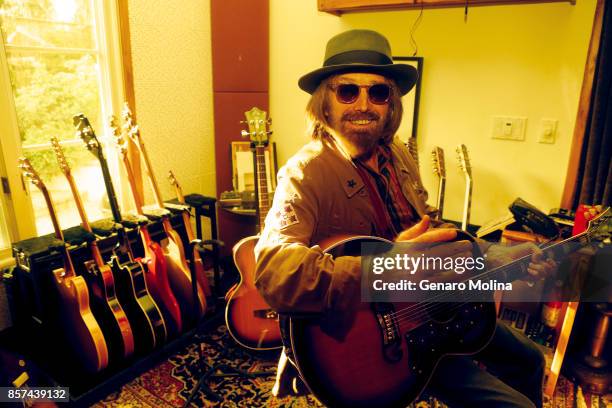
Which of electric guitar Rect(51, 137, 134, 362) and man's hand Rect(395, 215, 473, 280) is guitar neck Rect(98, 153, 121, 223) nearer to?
electric guitar Rect(51, 137, 134, 362)

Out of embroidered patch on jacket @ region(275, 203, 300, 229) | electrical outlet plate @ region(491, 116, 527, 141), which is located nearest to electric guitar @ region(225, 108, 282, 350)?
embroidered patch on jacket @ region(275, 203, 300, 229)

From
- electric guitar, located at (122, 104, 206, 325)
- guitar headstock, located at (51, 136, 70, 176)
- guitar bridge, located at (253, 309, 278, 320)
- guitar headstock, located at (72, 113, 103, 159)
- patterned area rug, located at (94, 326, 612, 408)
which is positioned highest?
guitar headstock, located at (72, 113, 103, 159)

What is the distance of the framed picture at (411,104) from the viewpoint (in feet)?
8.57

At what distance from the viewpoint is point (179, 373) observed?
2.13 meters

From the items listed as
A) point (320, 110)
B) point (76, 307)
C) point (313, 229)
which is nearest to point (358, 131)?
point (320, 110)

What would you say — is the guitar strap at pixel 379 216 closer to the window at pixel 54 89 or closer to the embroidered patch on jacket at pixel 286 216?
the embroidered patch on jacket at pixel 286 216

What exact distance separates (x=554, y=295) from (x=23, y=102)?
A: 9.26ft

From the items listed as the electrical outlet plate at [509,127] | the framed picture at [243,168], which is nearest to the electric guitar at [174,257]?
the framed picture at [243,168]

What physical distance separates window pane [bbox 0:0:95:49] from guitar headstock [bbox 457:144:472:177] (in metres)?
2.19

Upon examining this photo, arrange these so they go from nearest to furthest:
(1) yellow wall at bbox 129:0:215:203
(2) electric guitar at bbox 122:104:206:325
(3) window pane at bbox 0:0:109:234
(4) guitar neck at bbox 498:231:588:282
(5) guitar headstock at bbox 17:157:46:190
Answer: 1. (4) guitar neck at bbox 498:231:588:282
2. (5) guitar headstock at bbox 17:157:46:190
3. (3) window pane at bbox 0:0:109:234
4. (2) electric guitar at bbox 122:104:206:325
5. (1) yellow wall at bbox 129:0:215:203

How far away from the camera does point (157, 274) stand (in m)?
2.18

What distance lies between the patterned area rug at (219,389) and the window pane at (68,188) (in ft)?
3.14

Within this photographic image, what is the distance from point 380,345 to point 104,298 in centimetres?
136

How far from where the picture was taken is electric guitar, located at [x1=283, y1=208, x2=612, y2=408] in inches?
45.9
